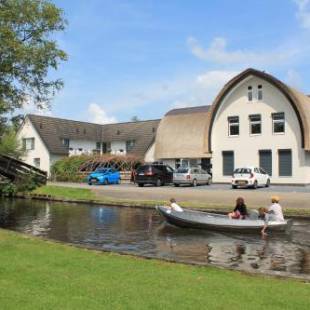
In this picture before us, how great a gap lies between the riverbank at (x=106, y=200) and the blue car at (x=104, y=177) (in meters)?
9.13

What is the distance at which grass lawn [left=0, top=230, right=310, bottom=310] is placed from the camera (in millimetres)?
7523

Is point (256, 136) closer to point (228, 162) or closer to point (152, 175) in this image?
point (228, 162)

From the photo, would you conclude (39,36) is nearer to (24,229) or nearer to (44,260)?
(24,229)

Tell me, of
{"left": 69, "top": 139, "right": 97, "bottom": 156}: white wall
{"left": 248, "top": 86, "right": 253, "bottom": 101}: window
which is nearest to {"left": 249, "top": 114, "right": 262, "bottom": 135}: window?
{"left": 248, "top": 86, "right": 253, "bottom": 101}: window

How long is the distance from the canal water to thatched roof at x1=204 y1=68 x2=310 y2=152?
18.8m

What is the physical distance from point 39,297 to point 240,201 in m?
12.8

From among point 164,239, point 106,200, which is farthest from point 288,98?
point 164,239

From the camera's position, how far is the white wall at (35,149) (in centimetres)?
6328

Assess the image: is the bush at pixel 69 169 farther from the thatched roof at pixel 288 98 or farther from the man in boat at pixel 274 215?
the man in boat at pixel 274 215

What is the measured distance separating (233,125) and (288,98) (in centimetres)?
624

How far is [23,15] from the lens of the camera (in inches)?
923

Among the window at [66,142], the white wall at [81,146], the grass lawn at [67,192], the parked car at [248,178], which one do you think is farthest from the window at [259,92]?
the window at [66,142]

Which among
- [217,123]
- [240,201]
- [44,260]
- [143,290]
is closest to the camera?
[143,290]

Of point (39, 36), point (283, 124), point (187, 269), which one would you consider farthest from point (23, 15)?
point (283, 124)
